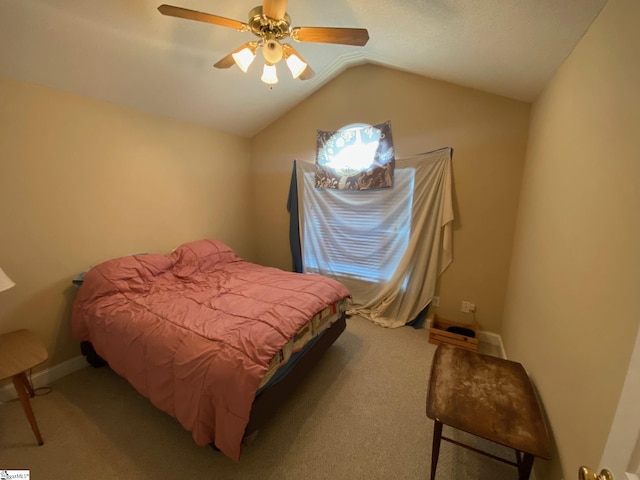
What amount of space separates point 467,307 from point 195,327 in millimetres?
2513

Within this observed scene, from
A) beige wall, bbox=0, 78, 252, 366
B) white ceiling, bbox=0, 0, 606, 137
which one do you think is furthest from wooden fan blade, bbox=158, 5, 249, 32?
beige wall, bbox=0, 78, 252, 366

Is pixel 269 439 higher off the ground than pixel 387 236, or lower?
lower

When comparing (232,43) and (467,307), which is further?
(467,307)

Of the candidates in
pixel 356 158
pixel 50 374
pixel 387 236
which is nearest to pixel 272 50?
pixel 356 158

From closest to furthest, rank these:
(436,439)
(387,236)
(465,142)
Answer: (436,439) → (465,142) → (387,236)

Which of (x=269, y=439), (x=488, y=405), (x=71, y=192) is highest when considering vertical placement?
(x=71, y=192)

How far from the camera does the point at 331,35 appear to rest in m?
1.37

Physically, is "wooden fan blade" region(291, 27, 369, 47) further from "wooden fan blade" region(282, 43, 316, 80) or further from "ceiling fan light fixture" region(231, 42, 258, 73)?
"ceiling fan light fixture" region(231, 42, 258, 73)

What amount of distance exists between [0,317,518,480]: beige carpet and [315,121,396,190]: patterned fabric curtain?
194cm

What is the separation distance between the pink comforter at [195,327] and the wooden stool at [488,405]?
879 mm

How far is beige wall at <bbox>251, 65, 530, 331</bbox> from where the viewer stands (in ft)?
7.51

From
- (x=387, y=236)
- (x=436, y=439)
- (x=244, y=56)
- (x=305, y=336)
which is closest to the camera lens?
(x=436, y=439)

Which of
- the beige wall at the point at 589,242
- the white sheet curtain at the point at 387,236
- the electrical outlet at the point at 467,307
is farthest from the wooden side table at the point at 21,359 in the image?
the electrical outlet at the point at 467,307

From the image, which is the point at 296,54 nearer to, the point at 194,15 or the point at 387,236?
the point at 194,15
